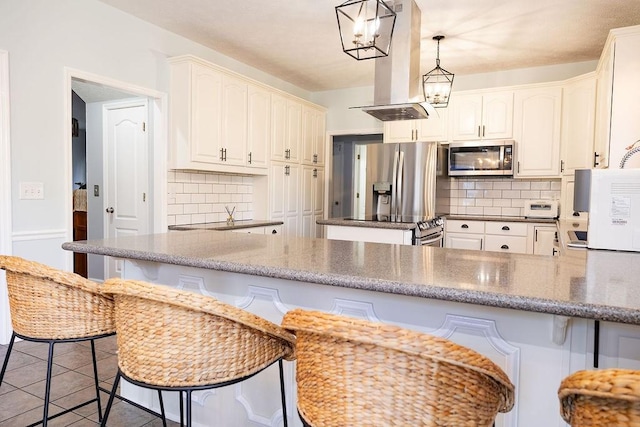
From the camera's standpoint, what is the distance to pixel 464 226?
15.9 feet

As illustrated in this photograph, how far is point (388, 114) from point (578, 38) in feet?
7.01

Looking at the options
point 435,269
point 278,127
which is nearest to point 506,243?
point 278,127

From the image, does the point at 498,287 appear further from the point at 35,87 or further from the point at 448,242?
the point at 448,242

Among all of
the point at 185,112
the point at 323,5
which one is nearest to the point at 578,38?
the point at 323,5

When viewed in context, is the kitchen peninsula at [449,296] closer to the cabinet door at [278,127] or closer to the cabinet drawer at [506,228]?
the cabinet drawer at [506,228]

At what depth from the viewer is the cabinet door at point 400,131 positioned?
17.3ft

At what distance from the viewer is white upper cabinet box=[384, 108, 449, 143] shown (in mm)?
5082

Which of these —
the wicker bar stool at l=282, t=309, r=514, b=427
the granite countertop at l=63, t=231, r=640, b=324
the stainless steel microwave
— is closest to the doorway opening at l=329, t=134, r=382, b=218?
the stainless steel microwave

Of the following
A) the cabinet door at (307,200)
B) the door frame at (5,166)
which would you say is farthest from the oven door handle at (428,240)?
the door frame at (5,166)

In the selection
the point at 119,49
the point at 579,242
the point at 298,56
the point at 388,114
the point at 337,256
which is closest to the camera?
the point at 337,256

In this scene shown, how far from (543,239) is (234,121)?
3.47m

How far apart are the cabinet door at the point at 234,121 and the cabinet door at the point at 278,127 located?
51 centimetres

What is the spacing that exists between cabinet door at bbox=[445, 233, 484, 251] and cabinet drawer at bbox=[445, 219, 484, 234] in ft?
0.15

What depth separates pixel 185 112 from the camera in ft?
12.6
